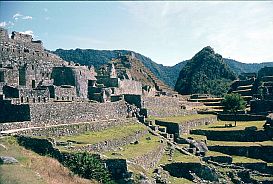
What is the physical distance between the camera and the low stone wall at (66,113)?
25.5m

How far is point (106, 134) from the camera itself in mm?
28391

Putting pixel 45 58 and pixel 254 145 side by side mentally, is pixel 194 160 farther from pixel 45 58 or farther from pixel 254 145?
pixel 45 58

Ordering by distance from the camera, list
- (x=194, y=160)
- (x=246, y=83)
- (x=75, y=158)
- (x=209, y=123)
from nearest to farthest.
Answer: (x=75, y=158)
(x=194, y=160)
(x=209, y=123)
(x=246, y=83)

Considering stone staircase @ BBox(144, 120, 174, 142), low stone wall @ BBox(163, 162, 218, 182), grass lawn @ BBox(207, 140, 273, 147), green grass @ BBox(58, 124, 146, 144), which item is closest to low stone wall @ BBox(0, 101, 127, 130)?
green grass @ BBox(58, 124, 146, 144)

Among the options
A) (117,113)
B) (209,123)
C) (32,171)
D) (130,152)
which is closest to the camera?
(32,171)

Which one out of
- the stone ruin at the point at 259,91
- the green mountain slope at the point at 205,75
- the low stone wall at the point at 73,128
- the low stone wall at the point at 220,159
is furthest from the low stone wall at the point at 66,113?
the green mountain slope at the point at 205,75

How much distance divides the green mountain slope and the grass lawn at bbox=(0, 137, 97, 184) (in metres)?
74.6

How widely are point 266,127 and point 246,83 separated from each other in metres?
34.2

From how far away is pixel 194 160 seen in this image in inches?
1222

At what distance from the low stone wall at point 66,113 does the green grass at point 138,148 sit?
360 centimetres

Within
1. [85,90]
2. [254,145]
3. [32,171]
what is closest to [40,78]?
[85,90]

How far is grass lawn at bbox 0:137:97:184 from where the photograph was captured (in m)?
17.4

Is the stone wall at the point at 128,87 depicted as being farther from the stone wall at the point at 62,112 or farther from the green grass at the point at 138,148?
the green grass at the point at 138,148

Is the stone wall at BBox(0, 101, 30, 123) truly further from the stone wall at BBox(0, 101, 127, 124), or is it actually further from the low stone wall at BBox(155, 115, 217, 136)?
the low stone wall at BBox(155, 115, 217, 136)
